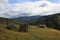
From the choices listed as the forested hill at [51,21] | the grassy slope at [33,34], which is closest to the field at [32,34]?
the grassy slope at [33,34]

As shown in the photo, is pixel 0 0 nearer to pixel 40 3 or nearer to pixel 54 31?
pixel 40 3

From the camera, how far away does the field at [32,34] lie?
425 centimetres

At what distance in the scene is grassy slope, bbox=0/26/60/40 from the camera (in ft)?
13.9

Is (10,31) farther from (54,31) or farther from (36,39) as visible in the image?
(54,31)

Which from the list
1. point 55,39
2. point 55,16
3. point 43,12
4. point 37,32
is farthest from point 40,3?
point 55,39

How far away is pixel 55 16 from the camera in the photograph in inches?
176

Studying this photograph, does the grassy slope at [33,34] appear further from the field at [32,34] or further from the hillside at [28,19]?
the hillside at [28,19]

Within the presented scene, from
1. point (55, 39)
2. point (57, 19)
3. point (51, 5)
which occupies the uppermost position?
point (51, 5)

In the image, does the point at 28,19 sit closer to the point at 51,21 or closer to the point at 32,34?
the point at 32,34

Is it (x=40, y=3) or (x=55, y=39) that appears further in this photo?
(x=40, y=3)

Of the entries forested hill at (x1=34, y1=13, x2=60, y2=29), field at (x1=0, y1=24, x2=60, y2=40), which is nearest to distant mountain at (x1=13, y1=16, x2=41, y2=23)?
forested hill at (x1=34, y1=13, x2=60, y2=29)

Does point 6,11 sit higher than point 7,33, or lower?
higher

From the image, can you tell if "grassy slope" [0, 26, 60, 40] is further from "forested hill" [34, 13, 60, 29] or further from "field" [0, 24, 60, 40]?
"forested hill" [34, 13, 60, 29]

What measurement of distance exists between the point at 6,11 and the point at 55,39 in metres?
1.76
